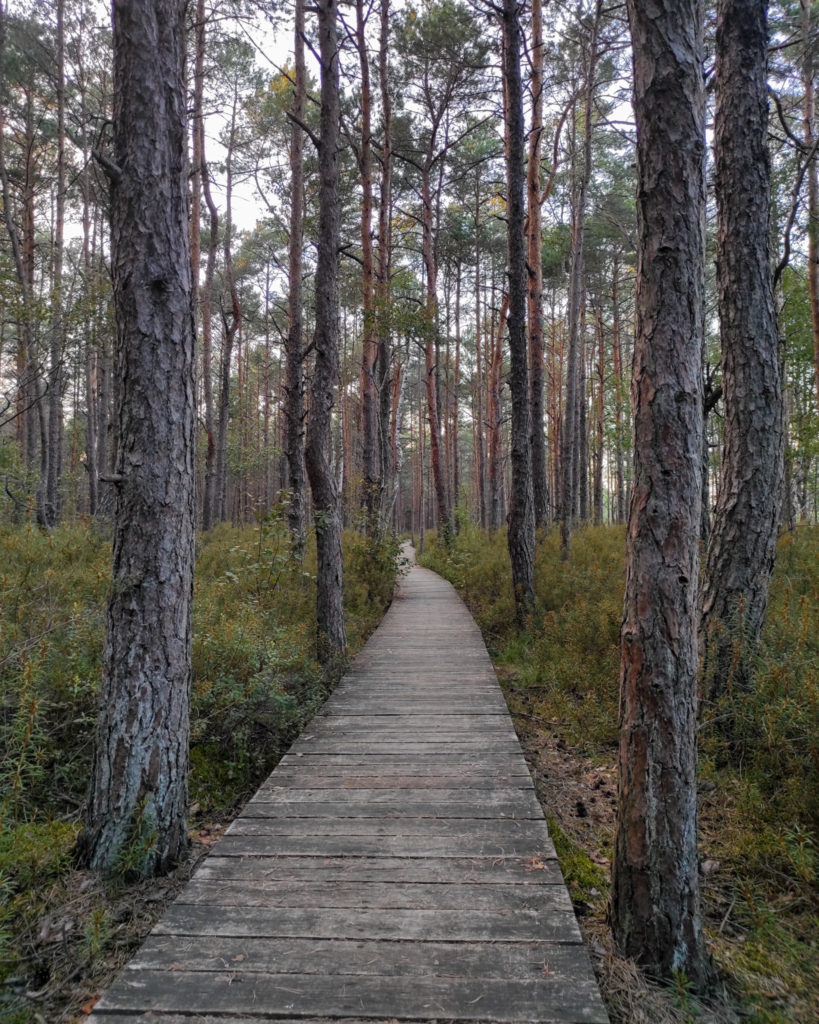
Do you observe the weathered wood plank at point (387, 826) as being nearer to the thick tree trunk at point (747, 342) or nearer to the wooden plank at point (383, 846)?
the wooden plank at point (383, 846)

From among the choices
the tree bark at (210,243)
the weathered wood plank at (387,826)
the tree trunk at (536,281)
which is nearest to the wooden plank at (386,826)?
the weathered wood plank at (387,826)

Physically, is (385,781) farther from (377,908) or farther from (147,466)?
(147,466)

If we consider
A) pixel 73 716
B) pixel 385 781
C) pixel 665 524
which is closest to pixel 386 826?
pixel 385 781

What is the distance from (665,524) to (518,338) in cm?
635

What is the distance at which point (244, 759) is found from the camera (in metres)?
4.22

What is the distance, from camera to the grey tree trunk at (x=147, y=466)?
2859 millimetres

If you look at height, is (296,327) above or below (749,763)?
above

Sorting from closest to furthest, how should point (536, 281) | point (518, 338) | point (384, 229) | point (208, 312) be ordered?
1. point (518, 338)
2. point (536, 281)
3. point (384, 229)
4. point (208, 312)

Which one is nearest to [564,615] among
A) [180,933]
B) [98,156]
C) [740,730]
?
[740,730]

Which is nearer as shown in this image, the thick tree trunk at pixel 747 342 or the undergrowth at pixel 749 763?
the undergrowth at pixel 749 763

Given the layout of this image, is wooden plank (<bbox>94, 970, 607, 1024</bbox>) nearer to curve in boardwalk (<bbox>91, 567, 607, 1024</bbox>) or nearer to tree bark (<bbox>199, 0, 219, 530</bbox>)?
curve in boardwalk (<bbox>91, 567, 607, 1024</bbox>)

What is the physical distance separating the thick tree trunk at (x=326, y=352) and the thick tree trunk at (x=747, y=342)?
3.82m

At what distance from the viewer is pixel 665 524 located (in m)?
2.24

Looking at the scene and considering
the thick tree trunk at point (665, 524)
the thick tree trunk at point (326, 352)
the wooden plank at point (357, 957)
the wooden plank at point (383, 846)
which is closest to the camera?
the wooden plank at point (357, 957)
